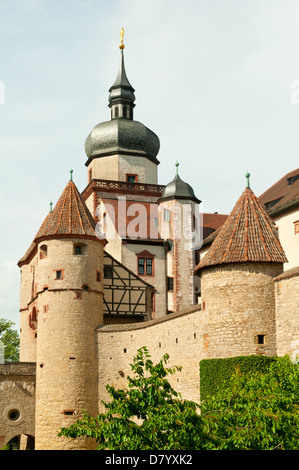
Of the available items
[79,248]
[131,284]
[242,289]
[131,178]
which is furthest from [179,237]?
[242,289]

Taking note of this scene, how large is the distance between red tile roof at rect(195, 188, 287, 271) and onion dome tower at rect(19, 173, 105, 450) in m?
10.8

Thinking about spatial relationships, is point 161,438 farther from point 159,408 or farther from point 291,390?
point 291,390

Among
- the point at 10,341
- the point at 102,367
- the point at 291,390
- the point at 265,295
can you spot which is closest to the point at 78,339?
the point at 102,367

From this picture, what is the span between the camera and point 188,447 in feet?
65.2

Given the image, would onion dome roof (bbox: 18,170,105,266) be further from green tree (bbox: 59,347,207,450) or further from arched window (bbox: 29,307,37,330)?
green tree (bbox: 59,347,207,450)

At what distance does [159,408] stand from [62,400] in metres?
19.6

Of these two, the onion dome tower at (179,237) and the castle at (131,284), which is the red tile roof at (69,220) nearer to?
the castle at (131,284)

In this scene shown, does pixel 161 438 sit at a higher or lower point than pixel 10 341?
lower

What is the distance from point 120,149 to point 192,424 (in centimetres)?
4077

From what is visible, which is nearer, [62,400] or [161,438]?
[161,438]

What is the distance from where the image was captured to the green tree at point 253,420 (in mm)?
20016

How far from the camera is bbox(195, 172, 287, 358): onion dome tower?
1176 inches

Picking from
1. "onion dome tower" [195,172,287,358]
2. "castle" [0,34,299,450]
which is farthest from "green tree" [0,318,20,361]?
"onion dome tower" [195,172,287,358]

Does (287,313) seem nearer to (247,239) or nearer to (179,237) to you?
(247,239)
